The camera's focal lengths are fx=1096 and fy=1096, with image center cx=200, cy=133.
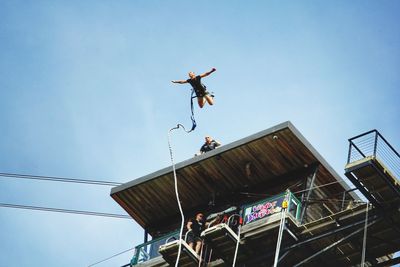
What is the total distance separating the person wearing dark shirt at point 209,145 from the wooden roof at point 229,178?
2.78 feet

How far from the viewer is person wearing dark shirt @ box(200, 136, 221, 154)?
109 ft

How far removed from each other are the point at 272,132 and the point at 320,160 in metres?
1.74

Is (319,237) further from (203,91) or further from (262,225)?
(203,91)

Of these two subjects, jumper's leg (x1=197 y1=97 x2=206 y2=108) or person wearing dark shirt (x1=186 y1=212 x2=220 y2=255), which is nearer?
person wearing dark shirt (x1=186 y1=212 x2=220 y2=255)

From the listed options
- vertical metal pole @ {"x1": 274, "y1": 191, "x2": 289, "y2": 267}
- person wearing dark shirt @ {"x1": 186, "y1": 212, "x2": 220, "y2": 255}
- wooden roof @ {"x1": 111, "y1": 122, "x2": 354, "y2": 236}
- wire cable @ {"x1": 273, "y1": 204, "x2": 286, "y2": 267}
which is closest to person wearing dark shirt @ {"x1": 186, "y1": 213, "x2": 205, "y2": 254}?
person wearing dark shirt @ {"x1": 186, "y1": 212, "x2": 220, "y2": 255}

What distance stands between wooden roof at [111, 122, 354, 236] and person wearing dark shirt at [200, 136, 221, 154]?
0.85m

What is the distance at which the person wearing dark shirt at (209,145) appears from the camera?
33.3 m

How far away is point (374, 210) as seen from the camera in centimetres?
2836

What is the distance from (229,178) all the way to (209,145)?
125 centimetres

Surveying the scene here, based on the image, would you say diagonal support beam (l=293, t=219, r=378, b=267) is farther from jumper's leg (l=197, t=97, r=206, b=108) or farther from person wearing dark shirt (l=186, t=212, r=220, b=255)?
jumper's leg (l=197, t=97, r=206, b=108)

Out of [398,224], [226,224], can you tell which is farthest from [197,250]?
[398,224]

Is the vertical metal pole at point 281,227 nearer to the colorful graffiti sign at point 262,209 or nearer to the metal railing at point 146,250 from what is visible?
the colorful graffiti sign at point 262,209

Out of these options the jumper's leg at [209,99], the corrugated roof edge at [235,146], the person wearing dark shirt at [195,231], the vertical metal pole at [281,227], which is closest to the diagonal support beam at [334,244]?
the vertical metal pole at [281,227]

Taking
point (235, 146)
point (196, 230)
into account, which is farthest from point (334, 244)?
point (235, 146)
